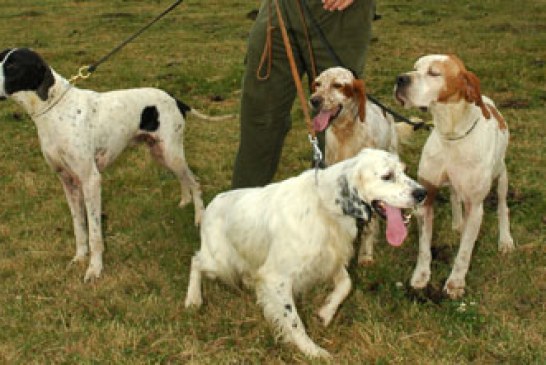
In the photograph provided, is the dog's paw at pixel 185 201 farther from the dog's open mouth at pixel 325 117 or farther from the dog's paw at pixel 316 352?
the dog's paw at pixel 316 352

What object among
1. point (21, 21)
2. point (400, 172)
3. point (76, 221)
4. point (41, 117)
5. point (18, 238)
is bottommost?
point (21, 21)

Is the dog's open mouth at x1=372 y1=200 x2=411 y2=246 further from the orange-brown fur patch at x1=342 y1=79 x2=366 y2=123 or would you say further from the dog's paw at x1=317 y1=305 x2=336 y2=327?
the orange-brown fur patch at x1=342 y1=79 x2=366 y2=123

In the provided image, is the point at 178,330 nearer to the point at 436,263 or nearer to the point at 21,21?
the point at 436,263

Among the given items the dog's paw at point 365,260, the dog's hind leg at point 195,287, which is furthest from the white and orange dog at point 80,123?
the dog's paw at point 365,260

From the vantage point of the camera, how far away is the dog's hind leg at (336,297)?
411 centimetres

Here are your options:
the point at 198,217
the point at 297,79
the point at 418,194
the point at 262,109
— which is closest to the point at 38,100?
the point at 262,109

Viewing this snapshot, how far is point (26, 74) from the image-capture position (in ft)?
16.1

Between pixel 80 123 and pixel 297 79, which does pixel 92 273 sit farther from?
pixel 297 79

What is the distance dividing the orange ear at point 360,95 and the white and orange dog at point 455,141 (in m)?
0.79

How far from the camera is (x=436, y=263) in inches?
198

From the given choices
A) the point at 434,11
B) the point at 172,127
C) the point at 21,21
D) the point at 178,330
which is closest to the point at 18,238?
the point at 172,127

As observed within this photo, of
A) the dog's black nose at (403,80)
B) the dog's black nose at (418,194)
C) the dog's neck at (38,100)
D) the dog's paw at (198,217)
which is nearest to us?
the dog's black nose at (418,194)

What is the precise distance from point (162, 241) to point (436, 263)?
7.68 ft

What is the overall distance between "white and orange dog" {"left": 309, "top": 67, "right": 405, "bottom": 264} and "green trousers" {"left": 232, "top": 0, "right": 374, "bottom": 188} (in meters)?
0.21
